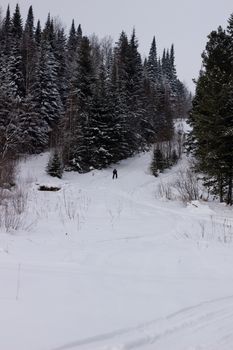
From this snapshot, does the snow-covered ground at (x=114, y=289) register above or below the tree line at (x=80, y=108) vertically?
below

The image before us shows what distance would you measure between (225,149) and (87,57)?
1091 inches

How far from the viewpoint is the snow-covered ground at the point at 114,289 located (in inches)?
126

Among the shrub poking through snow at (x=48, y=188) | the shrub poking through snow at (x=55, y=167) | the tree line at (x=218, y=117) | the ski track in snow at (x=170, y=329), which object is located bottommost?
the shrub poking through snow at (x=48, y=188)

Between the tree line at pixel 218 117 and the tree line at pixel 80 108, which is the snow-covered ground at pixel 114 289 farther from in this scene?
the tree line at pixel 80 108

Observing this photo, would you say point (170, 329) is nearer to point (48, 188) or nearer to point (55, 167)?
point (48, 188)

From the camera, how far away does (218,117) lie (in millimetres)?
17141

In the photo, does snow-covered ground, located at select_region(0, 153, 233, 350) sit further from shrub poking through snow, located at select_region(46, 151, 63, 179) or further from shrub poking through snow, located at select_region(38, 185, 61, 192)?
shrub poking through snow, located at select_region(46, 151, 63, 179)

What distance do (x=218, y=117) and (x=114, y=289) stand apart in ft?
47.4

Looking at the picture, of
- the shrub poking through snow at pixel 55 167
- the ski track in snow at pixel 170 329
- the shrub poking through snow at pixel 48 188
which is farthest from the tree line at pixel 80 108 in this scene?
the ski track in snow at pixel 170 329

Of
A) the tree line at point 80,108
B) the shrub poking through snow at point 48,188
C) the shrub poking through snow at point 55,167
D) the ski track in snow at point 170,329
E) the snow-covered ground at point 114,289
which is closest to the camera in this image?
the ski track in snow at point 170,329

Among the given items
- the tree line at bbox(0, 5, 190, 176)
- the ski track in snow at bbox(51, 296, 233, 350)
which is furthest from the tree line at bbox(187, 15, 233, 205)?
the tree line at bbox(0, 5, 190, 176)

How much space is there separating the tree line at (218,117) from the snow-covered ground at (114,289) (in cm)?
922

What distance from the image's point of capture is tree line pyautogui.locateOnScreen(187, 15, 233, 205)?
17156 millimetres

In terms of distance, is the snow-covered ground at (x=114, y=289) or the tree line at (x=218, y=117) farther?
the tree line at (x=218, y=117)
